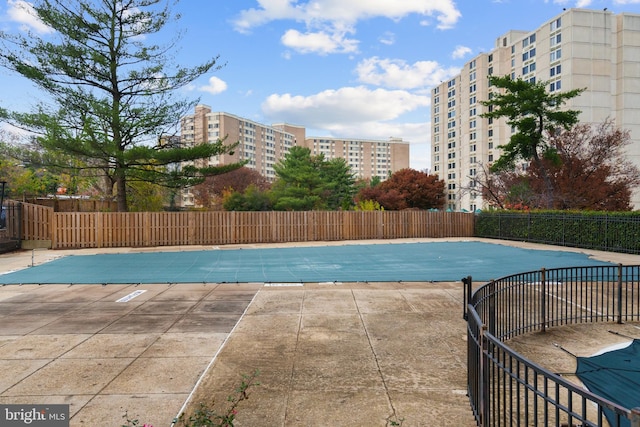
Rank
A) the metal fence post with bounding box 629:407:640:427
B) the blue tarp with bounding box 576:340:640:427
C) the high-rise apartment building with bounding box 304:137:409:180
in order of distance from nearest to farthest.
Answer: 1. the metal fence post with bounding box 629:407:640:427
2. the blue tarp with bounding box 576:340:640:427
3. the high-rise apartment building with bounding box 304:137:409:180

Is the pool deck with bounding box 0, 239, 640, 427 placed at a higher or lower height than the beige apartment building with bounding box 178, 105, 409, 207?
lower

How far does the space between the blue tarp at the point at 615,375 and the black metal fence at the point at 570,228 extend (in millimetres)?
14313

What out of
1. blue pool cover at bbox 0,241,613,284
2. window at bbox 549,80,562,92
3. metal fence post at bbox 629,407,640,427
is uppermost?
window at bbox 549,80,562,92

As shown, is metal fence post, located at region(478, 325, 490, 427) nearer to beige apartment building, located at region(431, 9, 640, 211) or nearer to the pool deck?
the pool deck

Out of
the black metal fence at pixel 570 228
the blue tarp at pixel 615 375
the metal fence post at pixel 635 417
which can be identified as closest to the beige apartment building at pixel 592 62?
the black metal fence at pixel 570 228

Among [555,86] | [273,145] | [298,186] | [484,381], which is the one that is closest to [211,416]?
[484,381]

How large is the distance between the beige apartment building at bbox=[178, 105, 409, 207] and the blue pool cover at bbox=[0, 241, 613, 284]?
49.1 meters

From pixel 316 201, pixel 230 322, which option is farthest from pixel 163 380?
pixel 316 201

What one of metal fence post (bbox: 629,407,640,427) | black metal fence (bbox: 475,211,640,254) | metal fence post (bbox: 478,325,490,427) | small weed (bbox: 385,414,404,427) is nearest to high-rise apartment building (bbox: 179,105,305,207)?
black metal fence (bbox: 475,211,640,254)

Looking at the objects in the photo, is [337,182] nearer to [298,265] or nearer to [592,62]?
[298,265]

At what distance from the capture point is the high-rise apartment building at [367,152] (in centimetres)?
14988

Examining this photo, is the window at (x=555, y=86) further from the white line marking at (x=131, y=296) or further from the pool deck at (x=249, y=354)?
the white line marking at (x=131, y=296)

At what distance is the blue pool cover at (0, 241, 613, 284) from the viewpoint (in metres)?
11.6

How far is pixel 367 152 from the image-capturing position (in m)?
156
